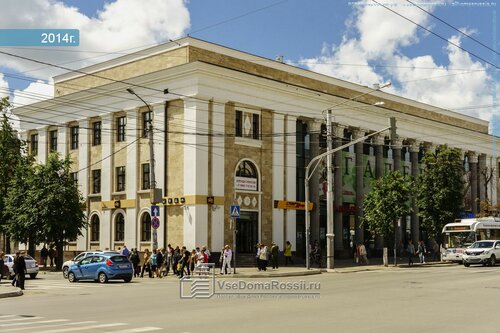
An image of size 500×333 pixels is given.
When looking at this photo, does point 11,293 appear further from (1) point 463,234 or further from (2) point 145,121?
(1) point 463,234

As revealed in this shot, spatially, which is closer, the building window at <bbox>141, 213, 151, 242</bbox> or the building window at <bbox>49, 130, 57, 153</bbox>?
the building window at <bbox>141, 213, 151, 242</bbox>

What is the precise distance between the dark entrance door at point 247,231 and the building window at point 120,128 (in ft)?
34.3

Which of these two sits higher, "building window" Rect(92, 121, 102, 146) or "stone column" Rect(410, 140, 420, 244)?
"building window" Rect(92, 121, 102, 146)

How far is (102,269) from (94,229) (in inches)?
731

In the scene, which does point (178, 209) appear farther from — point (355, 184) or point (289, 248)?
point (355, 184)

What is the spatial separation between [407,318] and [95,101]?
38102mm

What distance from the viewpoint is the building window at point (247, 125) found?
45.1 m

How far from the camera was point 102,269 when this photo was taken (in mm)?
31328

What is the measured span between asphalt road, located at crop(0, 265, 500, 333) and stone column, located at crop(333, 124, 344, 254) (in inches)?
1066

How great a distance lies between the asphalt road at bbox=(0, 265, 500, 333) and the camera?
13.7m

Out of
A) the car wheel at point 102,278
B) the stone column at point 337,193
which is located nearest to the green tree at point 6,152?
the car wheel at point 102,278

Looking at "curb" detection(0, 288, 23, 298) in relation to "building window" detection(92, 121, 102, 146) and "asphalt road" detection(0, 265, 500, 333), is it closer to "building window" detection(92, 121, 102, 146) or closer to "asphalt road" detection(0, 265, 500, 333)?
"asphalt road" detection(0, 265, 500, 333)

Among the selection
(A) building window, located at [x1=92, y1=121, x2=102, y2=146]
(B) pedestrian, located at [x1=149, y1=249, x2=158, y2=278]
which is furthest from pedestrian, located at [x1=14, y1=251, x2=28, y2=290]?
(A) building window, located at [x1=92, y1=121, x2=102, y2=146]

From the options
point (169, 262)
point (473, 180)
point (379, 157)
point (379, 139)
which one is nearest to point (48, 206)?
point (169, 262)
